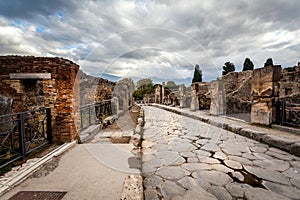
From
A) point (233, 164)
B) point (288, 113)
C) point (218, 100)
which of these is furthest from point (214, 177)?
point (218, 100)

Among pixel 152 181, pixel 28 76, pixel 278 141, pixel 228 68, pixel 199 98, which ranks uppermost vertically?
pixel 228 68

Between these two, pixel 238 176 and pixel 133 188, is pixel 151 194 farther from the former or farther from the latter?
pixel 238 176

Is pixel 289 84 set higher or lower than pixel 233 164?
higher

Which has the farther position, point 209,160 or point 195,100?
point 195,100

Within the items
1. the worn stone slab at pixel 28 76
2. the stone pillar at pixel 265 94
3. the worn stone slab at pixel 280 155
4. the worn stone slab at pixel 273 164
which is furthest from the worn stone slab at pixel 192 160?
the worn stone slab at pixel 28 76

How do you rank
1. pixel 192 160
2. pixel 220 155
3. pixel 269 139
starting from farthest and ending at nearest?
pixel 269 139
pixel 220 155
pixel 192 160

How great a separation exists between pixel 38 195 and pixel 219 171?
2.53m

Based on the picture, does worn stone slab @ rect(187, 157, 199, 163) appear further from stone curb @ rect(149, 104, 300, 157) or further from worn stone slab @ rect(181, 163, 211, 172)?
stone curb @ rect(149, 104, 300, 157)

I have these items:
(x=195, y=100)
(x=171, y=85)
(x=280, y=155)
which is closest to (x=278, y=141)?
(x=280, y=155)

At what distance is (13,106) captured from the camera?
4.27 metres

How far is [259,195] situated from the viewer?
1.88 metres

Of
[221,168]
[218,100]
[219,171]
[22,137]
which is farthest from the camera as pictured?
[218,100]

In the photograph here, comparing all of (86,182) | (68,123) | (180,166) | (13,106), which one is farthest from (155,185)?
(13,106)

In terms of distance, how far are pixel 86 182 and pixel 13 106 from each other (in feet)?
11.9
